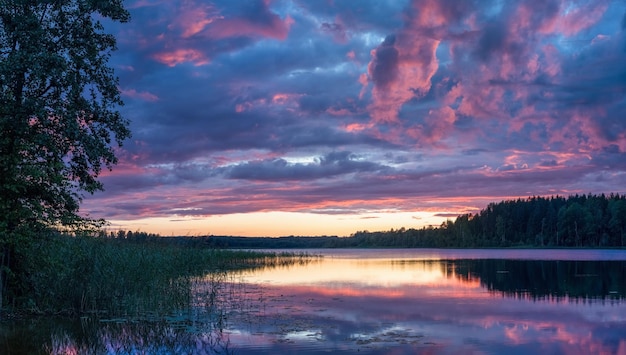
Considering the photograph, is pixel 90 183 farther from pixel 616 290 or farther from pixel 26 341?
pixel 616 290

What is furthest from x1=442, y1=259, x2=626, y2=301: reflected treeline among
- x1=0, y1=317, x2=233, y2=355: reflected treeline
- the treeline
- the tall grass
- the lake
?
the treeline

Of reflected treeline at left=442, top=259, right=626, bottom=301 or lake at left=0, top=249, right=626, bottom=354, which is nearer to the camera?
lake at left=0, top=249, right=626, bottom=354

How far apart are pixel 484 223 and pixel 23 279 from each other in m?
169

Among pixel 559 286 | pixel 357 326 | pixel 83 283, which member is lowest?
pixel 357 326

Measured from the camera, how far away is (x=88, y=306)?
824 inches

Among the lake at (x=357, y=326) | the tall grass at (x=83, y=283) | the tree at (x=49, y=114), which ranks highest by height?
the tree at (x=49, y=114)

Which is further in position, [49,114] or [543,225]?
[543,225]

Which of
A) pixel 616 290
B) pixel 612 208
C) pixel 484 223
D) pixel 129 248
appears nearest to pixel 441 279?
pixel 616 290

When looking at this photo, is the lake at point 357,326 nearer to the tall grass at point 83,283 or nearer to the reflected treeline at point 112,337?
the reflected treeline at point 112,337

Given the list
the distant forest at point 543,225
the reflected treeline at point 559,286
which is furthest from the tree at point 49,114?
the distant forest at point 543,225

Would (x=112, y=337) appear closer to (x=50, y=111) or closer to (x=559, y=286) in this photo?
(x=50, y=111)

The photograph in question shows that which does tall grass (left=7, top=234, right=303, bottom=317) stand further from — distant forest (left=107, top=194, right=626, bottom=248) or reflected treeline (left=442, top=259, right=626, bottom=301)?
distant forest (left=107, top=194, right=626, bottom=248)

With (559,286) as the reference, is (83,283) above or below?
above

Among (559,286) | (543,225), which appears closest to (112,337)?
(559,286)
